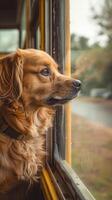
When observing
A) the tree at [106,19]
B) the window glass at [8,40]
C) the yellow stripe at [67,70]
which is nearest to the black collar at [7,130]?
the yellow stripe at [67,70]

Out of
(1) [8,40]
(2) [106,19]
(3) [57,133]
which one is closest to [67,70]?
(3) [57,133]

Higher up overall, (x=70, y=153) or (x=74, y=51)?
(x=74, y=51)

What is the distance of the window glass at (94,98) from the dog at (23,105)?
0.45 ft

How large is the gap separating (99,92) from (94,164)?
32 cm

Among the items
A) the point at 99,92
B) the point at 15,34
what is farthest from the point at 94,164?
the point at 15,34

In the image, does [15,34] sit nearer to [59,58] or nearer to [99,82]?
[59,58]

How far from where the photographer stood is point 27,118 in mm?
1613

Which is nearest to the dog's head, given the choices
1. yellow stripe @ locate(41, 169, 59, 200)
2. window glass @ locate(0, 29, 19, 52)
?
yellow stripe @ locate(41, 169, 59, 200)

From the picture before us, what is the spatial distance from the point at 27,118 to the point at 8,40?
5127mm

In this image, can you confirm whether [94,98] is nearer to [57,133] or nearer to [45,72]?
[45,72]

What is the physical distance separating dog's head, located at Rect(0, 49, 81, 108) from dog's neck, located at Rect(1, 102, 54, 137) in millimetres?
36

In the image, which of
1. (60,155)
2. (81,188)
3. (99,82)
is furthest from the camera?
(60,155)

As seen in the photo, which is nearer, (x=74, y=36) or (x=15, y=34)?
(x=74, y=36)

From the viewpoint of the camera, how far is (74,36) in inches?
52.6
